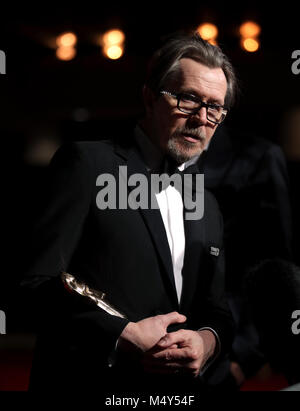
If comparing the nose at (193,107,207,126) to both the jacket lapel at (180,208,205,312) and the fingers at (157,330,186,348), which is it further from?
the fingers at (157,330,186,348)

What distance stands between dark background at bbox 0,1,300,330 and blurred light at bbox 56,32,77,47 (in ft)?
0.10

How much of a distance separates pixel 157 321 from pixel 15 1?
161 cm

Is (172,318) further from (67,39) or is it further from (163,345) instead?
(67,39)

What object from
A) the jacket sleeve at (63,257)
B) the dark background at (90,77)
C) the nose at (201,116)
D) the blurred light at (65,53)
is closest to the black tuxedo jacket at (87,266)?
the jacket sleeve at (63,257)

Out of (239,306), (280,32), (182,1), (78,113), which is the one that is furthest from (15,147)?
(239,306)

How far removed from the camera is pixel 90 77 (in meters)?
3.16

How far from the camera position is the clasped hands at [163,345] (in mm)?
1347

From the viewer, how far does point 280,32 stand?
2.71m

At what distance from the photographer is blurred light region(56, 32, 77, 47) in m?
2.80

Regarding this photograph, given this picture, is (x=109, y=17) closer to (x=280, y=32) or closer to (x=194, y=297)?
(x=280, y=32)

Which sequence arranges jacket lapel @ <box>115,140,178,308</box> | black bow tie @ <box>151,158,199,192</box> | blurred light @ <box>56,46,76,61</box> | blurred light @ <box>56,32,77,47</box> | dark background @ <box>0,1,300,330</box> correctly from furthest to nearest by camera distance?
1. blurred light @ <box>56,46,76,61</box>
2. blurred light @ <box>56,32,77,47</box>
3. dark background @ <box>0,1,300,330</box>
4. black bow tie @ <box>151,158,199,192</box>
5. jacket lapel @ <box>115,140,178,308</box>

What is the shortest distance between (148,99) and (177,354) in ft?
2.26

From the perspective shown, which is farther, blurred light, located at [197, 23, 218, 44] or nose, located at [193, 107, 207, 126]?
blurred light, located at [197, 23, 218, 44]

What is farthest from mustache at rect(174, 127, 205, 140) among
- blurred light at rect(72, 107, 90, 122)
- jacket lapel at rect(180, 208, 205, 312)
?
blurred light at rect(72, 107, 90, 122)
